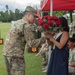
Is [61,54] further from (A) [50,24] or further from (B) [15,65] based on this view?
(B) [15,65]

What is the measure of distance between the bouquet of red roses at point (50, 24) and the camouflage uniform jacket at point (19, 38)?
0.28 meters

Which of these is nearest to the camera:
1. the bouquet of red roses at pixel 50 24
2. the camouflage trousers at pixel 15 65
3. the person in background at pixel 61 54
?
the bouquet of red roses at pixel 50 24

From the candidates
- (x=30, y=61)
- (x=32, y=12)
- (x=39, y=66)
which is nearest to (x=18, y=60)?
(x=32, y=12)

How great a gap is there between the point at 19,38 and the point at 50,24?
27.0 inches

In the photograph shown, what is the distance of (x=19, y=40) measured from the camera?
5.46 metres

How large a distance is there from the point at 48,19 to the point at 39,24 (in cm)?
18

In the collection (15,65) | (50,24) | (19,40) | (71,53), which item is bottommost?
(15,65)

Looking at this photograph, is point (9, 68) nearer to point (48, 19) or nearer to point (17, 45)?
point (17, 45)

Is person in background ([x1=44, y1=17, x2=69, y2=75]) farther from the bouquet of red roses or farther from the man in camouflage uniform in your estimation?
the man in camouflage uniform

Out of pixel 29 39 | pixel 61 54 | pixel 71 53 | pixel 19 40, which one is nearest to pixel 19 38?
pixel 19 40

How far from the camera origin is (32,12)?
532 centimetres

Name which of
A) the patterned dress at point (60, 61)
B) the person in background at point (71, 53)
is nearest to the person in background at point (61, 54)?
the patterned dress at point (60, 61)

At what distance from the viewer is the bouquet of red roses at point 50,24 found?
5086mm

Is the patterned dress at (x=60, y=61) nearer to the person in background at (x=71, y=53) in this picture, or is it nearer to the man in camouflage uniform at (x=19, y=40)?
the man in camouflage uniform at (x=19, y=40)
